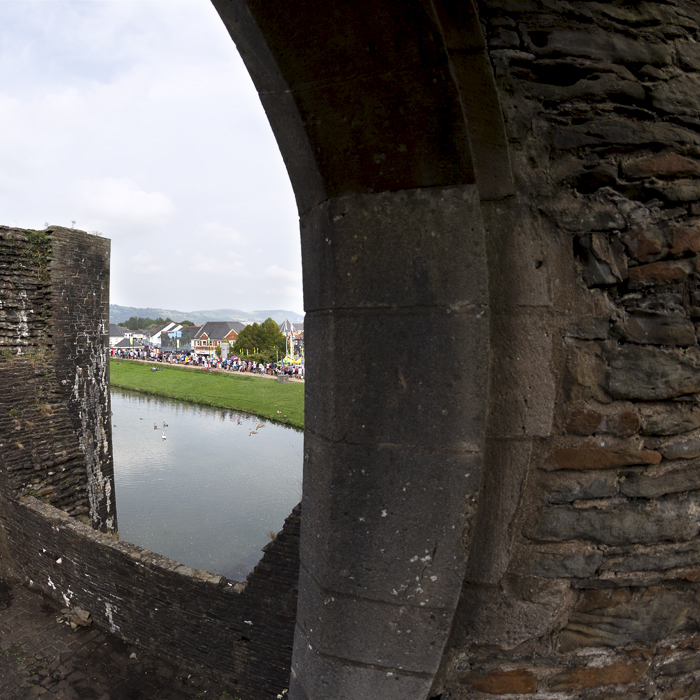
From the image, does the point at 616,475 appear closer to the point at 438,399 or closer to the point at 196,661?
the point at 438,399

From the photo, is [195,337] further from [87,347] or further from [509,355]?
[509,355]

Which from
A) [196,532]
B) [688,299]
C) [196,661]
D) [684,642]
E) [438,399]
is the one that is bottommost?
[196,532]

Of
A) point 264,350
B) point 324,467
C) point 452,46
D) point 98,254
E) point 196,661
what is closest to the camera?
point 452,46

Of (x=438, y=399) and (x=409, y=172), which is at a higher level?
(x=409, y=172)

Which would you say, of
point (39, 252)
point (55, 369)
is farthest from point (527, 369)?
point (39, 252)

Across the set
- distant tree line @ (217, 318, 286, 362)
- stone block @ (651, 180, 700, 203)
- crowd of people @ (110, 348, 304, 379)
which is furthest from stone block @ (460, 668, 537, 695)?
distant tree line @ (217, 318, 286, 362)

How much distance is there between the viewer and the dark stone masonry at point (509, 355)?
4.39 feet

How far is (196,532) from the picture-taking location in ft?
40.2

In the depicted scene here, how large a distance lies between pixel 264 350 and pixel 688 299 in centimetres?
4757

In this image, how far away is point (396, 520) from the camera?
4.57 feet

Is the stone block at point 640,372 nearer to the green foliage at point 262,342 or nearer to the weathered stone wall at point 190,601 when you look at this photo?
the weathered stone wall at point 190,601

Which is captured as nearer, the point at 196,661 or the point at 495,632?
the point at 495,632

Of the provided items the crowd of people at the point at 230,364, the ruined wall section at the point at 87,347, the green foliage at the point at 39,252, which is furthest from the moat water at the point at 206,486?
the crowd of people at the point at 230,364

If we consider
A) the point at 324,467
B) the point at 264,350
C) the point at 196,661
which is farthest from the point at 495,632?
the point at 264,350
